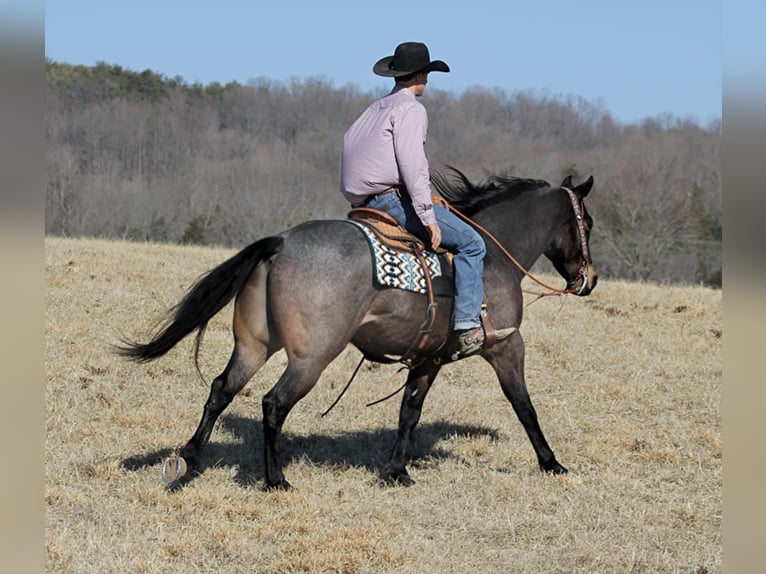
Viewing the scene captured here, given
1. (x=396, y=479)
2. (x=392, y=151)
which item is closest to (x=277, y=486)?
(x=396, y=479)

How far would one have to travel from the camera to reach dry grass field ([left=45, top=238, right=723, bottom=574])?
5551 mm

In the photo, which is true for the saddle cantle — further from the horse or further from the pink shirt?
the pink shirt

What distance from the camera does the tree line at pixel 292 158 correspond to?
57.6m

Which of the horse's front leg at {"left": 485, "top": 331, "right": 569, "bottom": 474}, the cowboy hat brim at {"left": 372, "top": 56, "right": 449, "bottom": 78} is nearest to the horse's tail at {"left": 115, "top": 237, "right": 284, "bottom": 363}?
the cowboy hat brim at {"left": 372, "top": 56, "right": 449, "bottom": 78}

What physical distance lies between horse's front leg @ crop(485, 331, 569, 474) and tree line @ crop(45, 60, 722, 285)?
44.5m

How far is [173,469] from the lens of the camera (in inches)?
247

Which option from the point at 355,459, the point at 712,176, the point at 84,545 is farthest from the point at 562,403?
the point at 712,176

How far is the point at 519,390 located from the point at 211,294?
8.58 ft

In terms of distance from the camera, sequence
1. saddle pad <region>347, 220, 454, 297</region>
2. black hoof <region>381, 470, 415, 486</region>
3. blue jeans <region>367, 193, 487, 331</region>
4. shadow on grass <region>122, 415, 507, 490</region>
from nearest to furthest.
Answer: saddle pad <region>347, 220, 454, 297</region> → blue jeans <region>367, 193, 487, 331</region> → black hoof <region>381, 470, 415, 486</region> → shadow on grass <region>122, 415, 507, 490</region>

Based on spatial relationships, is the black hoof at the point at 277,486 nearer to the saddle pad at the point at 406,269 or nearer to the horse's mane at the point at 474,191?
the saddle pad at the point at 406,269

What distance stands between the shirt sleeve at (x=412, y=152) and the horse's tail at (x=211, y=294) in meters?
1.01

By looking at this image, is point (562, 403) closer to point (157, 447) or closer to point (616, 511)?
point (616, 511)

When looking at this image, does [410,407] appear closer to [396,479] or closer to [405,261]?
[396,479]

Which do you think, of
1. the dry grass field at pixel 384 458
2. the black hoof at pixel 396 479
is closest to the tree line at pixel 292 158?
the dry grass field at pixel 384 458
